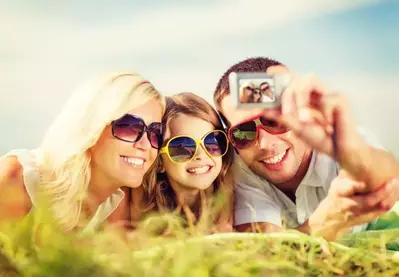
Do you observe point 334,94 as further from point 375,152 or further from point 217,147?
point 217,147

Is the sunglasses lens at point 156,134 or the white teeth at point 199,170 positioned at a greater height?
the sunglasses lens at point 156,134

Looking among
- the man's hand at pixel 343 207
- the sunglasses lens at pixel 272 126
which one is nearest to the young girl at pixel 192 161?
the sunglasses lens at pixel 272 126

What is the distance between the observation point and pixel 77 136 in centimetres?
Result: 161

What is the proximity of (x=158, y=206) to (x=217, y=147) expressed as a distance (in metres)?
0.20

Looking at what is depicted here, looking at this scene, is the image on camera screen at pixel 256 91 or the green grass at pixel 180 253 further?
the image on camera screen at pixel 256 91

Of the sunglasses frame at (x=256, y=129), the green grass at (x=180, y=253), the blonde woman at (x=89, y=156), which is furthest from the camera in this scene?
the sunglasses frame at (x=256, y=129)

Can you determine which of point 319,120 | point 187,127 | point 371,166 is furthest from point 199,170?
point 371,166

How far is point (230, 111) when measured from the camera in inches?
66.8

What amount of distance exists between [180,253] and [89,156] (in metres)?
0.34

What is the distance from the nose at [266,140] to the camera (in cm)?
171

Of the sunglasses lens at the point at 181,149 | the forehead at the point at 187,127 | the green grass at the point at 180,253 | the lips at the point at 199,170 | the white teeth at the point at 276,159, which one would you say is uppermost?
the forehead at the point at 187,127

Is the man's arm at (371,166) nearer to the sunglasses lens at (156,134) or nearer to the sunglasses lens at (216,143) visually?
the sunglasses lens at (216,143)

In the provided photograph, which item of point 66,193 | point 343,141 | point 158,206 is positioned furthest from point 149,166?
point 343,141

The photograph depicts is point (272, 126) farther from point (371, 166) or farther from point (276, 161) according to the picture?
point (371, 166)
